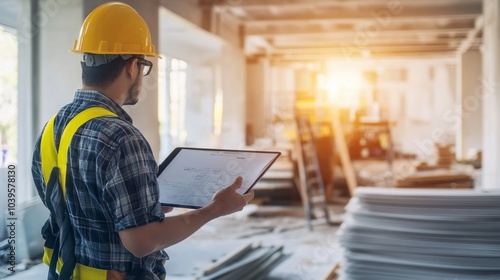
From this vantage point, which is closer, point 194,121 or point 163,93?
point 163,93

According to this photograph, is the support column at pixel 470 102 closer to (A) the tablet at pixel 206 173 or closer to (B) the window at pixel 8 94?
(B) the window at pixel 8 94

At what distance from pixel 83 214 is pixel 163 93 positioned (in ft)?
31.2

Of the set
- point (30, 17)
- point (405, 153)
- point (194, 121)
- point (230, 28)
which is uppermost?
point (230, 28)

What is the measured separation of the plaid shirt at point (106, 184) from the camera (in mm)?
1518

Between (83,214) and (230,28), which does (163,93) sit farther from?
(83,214)

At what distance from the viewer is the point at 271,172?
10.1 metres

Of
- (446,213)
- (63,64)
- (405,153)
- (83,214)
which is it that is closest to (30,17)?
(63,64)

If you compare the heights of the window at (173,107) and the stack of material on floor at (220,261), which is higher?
Answer: the window at (173,107)

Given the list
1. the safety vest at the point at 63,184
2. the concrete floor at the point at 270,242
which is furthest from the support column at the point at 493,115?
the safety vest at the point at 63,184

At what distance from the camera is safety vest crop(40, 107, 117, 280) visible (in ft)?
5.23

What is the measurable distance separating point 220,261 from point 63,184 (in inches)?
98.0

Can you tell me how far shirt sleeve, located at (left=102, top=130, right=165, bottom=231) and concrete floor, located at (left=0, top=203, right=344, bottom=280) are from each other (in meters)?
1.68

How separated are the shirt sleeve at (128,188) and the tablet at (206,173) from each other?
0.32 m

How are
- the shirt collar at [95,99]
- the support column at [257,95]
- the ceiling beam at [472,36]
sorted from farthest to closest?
the support column at [257,95] → the ceiling beam at [472,36] → the shirt collar at [95,99]
